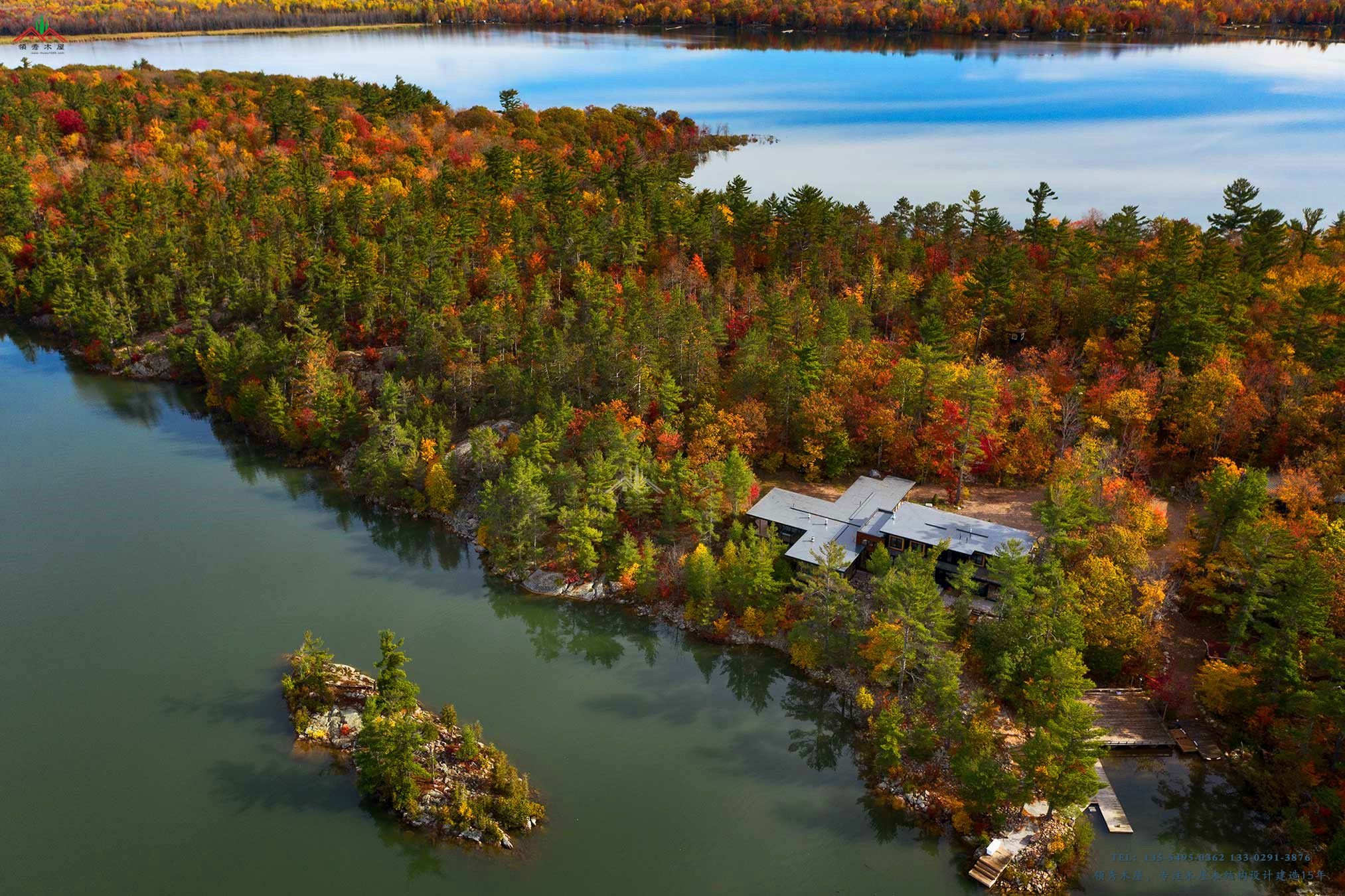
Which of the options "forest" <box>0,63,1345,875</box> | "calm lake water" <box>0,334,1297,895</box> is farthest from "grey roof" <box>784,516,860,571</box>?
"calm lake water" <box>0,334,1297,895</box>

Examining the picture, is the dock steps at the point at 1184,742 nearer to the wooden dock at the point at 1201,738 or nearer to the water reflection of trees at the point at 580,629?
the wooden dock at the point at 1201,738

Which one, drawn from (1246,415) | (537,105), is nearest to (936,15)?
(537,105)

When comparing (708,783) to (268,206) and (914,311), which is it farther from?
(268,206)

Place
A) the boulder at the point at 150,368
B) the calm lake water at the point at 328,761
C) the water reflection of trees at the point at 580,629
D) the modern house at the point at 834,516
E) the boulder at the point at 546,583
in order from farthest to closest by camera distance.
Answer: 1. the boulder at the point at 150,368
2. the boulder at the point at 546,583
3. the modern house at the point at 834,516
4. the water reflection of trees at the point at 580,629
5. the calm lake water at the point at 328,761

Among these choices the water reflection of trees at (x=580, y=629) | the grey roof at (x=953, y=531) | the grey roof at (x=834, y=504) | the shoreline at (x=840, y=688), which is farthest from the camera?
the grey roof at (x=834, y=504)

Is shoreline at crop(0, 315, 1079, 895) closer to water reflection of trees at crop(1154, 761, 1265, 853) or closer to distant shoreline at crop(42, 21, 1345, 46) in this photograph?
water reflection of trees at crop(1154, 761, 1265, 853)

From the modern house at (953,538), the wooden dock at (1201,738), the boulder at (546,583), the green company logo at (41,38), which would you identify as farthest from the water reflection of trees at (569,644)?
the green company logo at (41,38)
